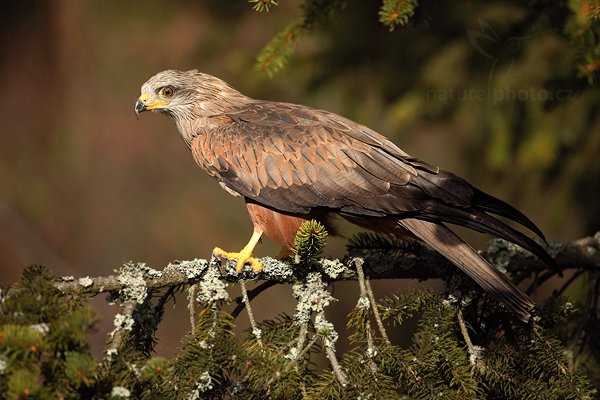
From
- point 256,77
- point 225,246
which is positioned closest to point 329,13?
point 256,77

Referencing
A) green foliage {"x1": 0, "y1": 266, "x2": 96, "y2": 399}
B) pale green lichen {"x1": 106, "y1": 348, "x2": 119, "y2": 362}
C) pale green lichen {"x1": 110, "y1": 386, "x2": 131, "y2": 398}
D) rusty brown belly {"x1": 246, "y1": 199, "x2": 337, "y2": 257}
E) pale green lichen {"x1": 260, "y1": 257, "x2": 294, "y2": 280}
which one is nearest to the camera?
green foliage {"x1": 0, "y1": 266, "x2": 96, "y2": 399}

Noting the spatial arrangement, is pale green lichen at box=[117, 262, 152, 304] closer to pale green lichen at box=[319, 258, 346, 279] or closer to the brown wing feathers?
pale green lichen at box=[319, 258, 346, 279]

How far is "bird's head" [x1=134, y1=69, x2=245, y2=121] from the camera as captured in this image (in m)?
4.43

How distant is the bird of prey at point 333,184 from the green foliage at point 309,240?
361 millimetres

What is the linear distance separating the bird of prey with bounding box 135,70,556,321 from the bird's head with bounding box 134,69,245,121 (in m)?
0.07

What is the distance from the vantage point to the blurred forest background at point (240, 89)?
4641mm

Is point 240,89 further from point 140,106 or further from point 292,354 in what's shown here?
point 292,354

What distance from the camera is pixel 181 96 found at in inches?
176

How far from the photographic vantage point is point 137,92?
7734mm

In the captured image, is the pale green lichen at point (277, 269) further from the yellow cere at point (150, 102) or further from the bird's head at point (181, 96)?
the yellow cere at point (150, 102)

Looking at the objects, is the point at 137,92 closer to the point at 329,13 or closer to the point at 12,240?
the point at 12,240

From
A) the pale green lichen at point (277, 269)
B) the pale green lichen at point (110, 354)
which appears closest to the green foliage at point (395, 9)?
the pale green lichen at point (277, 269)

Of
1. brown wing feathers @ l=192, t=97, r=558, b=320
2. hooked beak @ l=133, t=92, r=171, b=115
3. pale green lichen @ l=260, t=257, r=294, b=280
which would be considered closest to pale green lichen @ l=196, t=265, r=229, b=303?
pale green lichen @ l=260, t=257, r=294, b=280

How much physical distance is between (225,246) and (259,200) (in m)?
3.81
